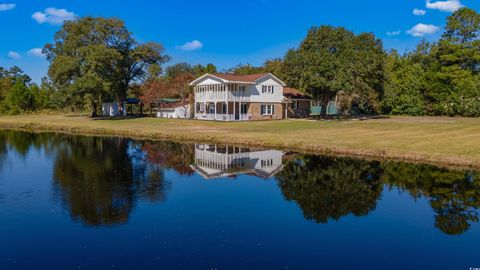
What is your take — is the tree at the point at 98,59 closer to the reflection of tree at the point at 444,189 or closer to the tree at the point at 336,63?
the tree at the point at 336,63

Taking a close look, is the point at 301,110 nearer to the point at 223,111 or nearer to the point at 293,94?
the point at 293,94

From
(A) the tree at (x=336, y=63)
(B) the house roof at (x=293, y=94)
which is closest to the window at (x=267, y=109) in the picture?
(B) the house roof at (x=293, y=94)

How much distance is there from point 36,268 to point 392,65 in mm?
63681

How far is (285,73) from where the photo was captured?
52031 millimetres

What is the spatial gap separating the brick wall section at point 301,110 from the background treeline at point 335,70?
4.37 meters

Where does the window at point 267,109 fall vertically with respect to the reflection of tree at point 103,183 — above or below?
above

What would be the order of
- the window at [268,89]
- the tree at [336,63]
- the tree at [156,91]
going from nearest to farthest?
the tree at [336,63], the window at [268,89], the tree at [156,91]

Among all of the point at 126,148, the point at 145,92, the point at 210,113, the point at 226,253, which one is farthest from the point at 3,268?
the point at 145,92

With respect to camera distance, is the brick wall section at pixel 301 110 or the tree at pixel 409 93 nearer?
the tree at pixel 409 93

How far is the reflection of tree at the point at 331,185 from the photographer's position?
1375 centimetres

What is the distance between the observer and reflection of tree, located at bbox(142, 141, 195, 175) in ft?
72.4

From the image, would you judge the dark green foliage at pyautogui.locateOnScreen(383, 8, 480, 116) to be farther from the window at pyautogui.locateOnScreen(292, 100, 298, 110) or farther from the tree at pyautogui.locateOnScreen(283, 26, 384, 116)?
the window at pyautogui.locateOnScreen(292, 100, 298, 110)

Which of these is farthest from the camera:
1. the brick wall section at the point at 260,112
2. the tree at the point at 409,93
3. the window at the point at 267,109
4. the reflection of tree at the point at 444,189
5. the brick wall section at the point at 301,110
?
the brick wall section at the point at 301,110

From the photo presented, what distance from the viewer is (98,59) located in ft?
190
